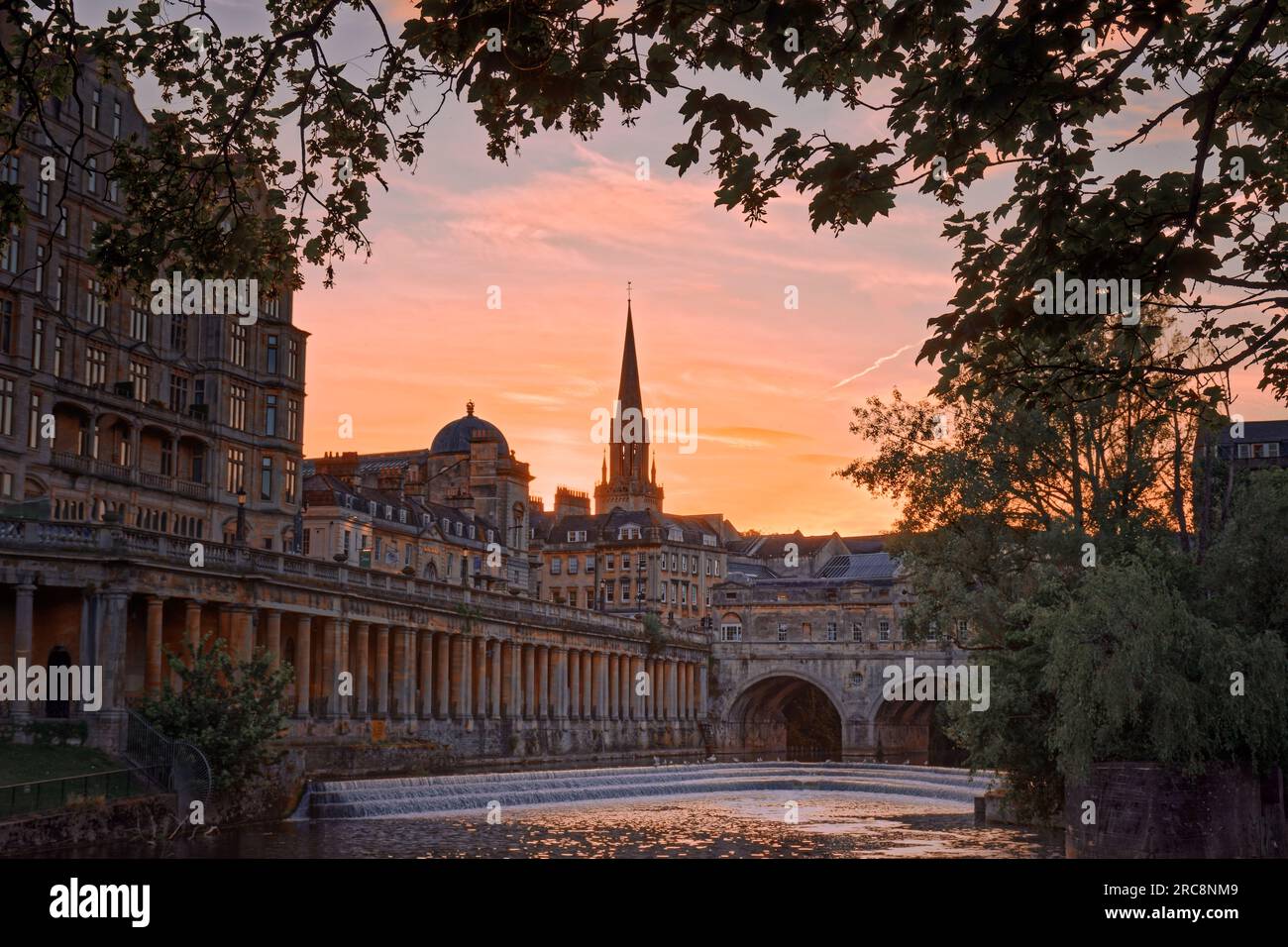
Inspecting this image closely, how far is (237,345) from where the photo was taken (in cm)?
7000

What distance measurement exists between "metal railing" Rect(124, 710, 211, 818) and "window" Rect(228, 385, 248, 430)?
27960mm

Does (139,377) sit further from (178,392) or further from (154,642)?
(154,642)

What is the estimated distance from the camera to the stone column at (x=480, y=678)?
7669cm

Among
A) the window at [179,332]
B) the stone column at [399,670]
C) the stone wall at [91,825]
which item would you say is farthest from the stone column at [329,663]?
the stone wall at [91,825]

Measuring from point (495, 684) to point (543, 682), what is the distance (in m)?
6.68

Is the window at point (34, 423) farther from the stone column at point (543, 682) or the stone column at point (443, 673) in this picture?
the stone column at point (543, 682)

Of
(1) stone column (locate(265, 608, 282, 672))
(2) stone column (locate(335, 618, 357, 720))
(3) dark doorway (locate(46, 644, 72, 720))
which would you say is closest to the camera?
Result: (3) dark doorway (locate(46, 644, 72, 720))

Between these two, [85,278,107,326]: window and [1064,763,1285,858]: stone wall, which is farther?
[85,278,107,326]: window

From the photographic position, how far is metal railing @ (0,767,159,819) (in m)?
35.1

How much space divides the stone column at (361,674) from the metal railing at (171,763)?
20989 mm

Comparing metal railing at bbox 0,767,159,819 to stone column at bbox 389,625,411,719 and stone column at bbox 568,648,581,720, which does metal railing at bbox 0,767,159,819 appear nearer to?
stone column at bbox 389,625,411,719

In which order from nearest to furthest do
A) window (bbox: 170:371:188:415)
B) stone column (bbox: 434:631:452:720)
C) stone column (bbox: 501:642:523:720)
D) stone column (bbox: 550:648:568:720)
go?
window (bbox: 170:371:188:415)
stone column (bbox: 434:631:452:720)
stone column (bbox: 501:642:523:720)
stone column (bbox: 550:648:568:720)

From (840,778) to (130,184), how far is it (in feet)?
200

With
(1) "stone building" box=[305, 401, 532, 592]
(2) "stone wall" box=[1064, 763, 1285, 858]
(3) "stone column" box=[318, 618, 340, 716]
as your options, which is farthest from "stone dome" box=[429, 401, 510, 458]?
(2) "stone wall" box=[1064, 763, 1285, 858]
